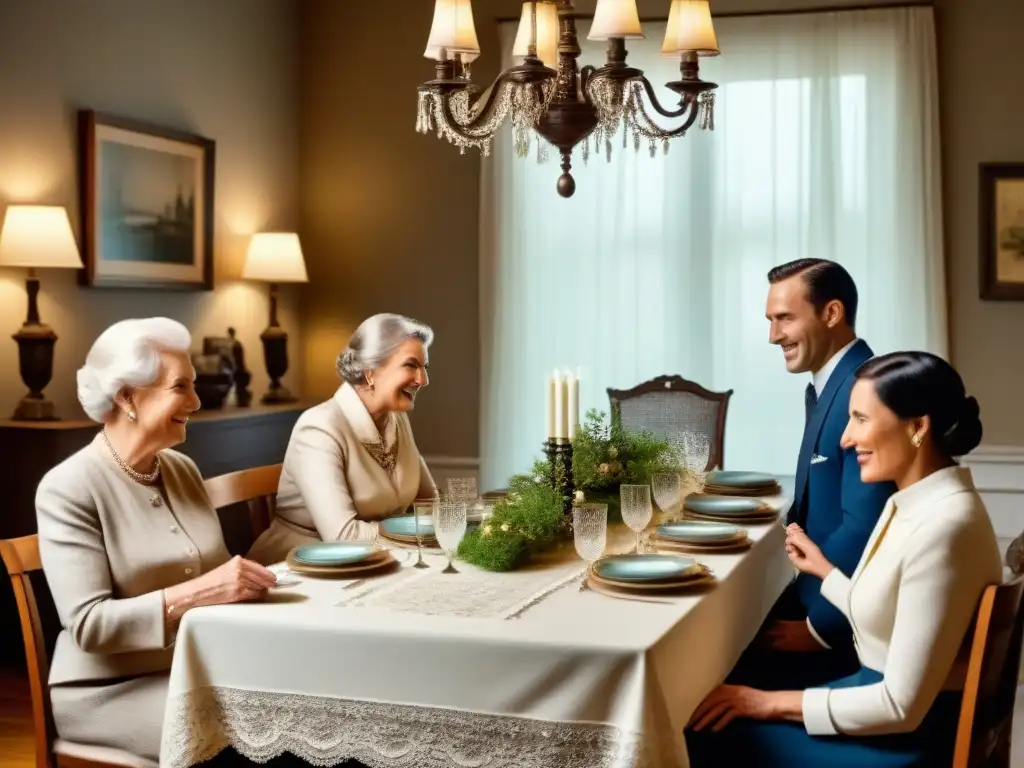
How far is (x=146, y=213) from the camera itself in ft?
17.1

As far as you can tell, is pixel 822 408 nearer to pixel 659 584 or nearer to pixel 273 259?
pixel 659 584

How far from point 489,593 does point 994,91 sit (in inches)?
164

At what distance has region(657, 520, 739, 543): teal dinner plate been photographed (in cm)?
280

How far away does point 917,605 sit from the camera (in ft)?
6.56

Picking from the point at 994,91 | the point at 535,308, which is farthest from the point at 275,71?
the point at 994,91

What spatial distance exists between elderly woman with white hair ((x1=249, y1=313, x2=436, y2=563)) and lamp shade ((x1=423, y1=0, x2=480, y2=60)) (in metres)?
0.82

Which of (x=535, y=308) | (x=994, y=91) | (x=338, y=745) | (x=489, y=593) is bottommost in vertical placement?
(x=338, y=745)

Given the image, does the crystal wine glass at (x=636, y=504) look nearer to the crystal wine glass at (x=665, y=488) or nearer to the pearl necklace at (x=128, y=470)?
the crystal wine glass at (x=665, y=488)

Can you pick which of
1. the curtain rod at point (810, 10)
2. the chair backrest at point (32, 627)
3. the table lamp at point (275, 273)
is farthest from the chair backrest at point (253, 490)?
the curtain rod at point (810, 10)

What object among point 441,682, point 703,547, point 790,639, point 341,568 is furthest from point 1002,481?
point 441,682

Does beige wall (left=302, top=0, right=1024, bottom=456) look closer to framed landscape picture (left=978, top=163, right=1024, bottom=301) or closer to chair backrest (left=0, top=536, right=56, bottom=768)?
framed landscape picture (left=978, top=163, right=1024, bottom=301)

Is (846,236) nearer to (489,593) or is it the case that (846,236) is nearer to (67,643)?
(489,593)

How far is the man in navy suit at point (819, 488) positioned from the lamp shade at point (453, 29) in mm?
979

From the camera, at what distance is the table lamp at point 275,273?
577cm
